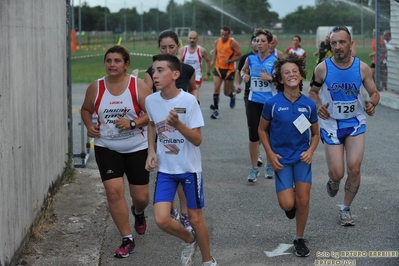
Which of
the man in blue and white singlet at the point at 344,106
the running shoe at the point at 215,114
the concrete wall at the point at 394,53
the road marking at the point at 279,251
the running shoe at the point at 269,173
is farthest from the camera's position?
the concrete wall at the point at 394,53

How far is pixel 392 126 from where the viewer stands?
15.4m

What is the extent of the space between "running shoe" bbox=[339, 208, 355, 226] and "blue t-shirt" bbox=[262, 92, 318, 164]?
1176 millimetres

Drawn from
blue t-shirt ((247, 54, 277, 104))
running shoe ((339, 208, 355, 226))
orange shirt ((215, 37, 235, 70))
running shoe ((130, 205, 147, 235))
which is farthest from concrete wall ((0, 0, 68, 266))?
orange shirt ((215, 37, 235, 70))

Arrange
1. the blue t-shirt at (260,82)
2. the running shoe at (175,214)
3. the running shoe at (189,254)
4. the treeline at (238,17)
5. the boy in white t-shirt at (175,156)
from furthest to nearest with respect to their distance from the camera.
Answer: the treeline at (238,17), the blue t-shirt at (260,82), the running shoe at (175,214), the running shoe at (189,254), the boy in white t-shirt at (175,156)

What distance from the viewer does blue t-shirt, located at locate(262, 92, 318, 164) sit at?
679 centimetres

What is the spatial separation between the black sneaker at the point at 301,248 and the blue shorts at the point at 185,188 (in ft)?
3.50

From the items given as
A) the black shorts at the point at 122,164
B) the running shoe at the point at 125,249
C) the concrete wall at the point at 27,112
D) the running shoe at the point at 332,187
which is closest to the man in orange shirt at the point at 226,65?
the concrete wall at the point at 27,112

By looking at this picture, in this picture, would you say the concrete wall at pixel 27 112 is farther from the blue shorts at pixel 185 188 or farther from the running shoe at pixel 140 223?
the blue shorts at pixel 185 188

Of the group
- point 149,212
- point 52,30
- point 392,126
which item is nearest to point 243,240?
point 149,212

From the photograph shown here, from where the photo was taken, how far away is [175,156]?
6.10 m

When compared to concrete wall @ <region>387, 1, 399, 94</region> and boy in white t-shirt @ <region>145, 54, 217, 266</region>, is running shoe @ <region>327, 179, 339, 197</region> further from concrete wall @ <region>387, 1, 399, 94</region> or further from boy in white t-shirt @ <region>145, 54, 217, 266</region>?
concrete wall @ <region>387, 1, 399, 94</region>

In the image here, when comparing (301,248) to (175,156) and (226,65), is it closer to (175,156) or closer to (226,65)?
(175,156)

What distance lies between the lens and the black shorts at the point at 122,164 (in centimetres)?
681

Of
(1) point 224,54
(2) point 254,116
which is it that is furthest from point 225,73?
(2) point 254,116
